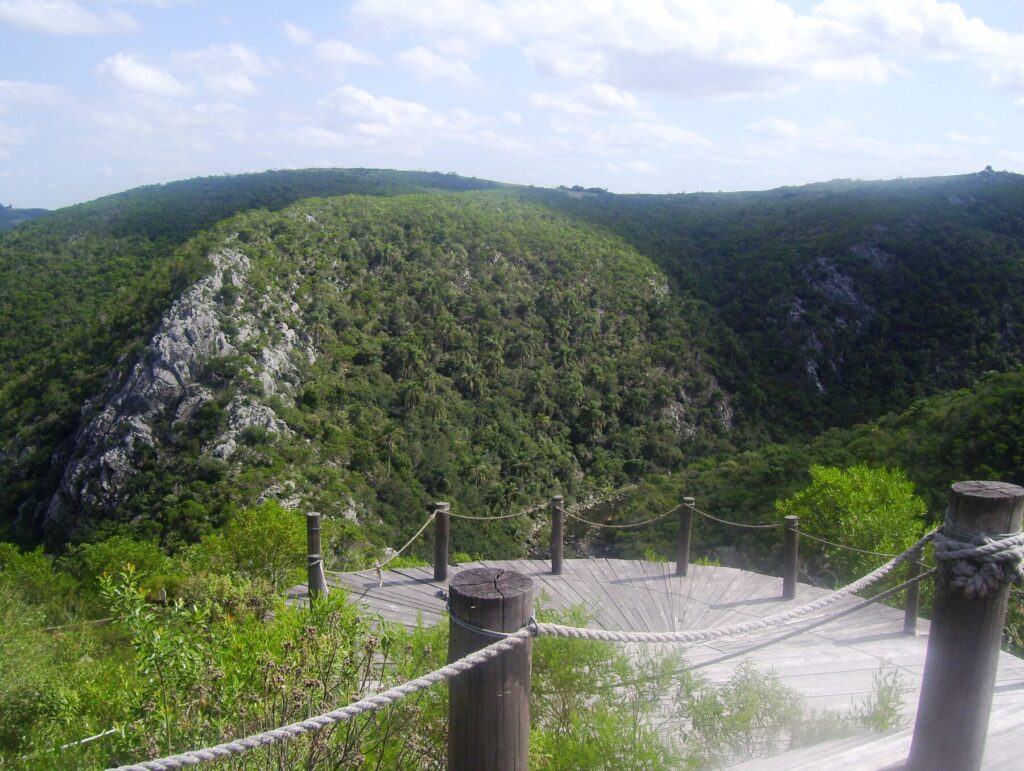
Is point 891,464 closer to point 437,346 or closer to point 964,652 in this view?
point 964,652

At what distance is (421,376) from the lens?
37156 mm

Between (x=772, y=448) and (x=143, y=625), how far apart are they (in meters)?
33.6

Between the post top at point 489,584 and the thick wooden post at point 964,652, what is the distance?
3.41 ft

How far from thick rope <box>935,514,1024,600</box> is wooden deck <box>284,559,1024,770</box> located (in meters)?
0.59

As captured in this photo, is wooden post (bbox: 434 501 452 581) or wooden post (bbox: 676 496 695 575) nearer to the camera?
wooden post (bbox: 434 501 452 581)

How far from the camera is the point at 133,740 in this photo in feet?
6.84

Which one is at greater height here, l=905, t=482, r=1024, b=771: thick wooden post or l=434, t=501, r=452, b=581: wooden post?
l=905, t=482, r=1024, b=771: thick wooden post

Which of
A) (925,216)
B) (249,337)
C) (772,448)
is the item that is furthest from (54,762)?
(925,216)

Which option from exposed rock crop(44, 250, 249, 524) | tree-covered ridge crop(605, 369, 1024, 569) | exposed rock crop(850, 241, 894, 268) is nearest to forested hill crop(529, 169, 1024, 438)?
exposed rock crop(850, 241, 894, 268)

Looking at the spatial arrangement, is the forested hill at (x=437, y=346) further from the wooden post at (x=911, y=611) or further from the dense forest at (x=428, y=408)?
the wooden post at (x=911, y=611)

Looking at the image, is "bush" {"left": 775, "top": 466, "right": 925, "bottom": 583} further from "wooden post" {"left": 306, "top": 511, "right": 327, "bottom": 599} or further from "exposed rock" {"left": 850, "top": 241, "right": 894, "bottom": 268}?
"exposed rock" {"left": 850, "top": 241, "right": 894, "bottom": 268}

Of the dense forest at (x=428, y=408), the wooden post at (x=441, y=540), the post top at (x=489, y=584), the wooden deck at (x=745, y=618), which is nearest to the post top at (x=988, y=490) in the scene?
the wooden deck at (x=745, y=618)

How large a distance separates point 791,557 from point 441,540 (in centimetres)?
302

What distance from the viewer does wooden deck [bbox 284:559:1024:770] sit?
348cm
